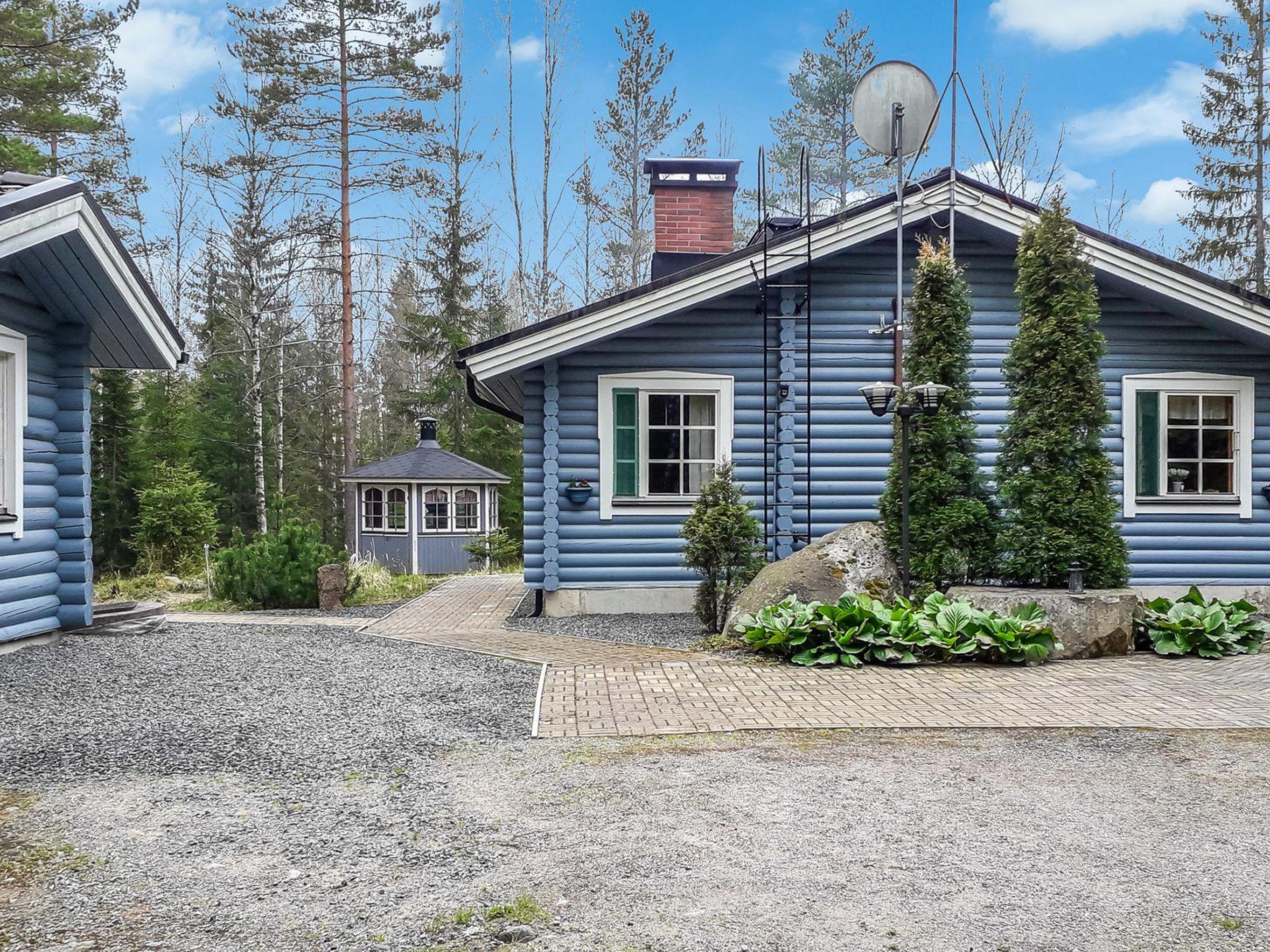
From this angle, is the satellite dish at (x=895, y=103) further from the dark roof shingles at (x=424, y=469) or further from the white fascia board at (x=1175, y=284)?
the dark roof shingles at (x=424, y=469)

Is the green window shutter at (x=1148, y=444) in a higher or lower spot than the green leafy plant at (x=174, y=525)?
higher

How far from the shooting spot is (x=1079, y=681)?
266 inches

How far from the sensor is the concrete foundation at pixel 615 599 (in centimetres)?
1059

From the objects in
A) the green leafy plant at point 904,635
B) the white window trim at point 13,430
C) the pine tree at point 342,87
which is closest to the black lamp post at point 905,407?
the green leafy plant at point 904,635

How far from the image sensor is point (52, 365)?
8391 millimetres

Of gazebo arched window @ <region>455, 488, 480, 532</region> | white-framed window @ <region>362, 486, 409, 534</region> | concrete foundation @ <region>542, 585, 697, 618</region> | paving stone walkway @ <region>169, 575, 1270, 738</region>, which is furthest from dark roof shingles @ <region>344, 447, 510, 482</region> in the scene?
paving stone walkway @ <region>169, 575, 1270, 738</region>

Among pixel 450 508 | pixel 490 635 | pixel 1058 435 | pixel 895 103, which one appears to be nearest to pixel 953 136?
pixel 895 103

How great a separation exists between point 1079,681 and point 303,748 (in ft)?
17.0

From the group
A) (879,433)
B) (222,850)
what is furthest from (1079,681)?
(222,850)

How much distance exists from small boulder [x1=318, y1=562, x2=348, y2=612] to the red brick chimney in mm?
5724

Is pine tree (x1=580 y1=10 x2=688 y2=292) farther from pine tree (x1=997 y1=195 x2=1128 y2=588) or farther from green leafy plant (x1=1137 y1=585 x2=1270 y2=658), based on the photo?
green leafy plant (x1=1137 y1=585 x2=1270 y2=658)

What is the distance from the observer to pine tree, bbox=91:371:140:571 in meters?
17.6

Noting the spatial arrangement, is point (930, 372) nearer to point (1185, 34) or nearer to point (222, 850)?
point (222, 850)

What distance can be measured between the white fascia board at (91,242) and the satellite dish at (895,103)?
22.5 ft
